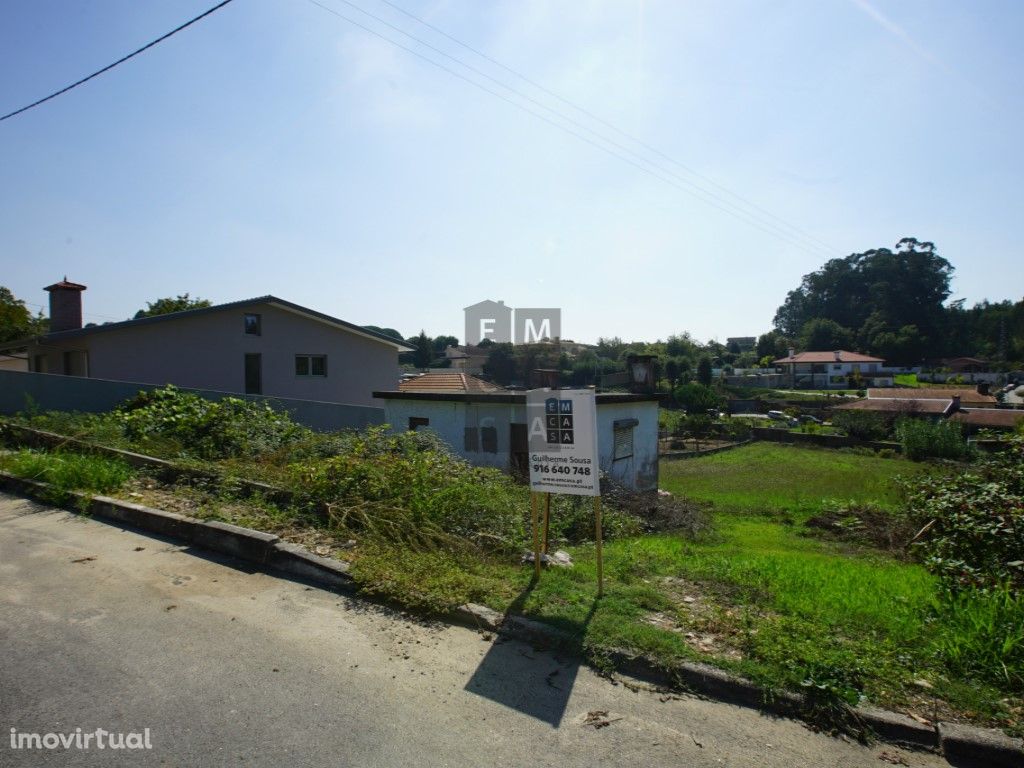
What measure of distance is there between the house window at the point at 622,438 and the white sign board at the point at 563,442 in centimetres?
874

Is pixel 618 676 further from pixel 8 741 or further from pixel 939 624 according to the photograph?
pixel 8 741

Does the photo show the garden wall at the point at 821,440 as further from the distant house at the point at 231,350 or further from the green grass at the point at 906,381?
the green grass at the point at 906,381

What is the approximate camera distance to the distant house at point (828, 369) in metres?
80.2

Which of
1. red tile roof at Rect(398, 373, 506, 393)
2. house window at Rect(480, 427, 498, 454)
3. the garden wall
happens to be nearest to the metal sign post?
house window at Rect(480, 427, 498, 454)

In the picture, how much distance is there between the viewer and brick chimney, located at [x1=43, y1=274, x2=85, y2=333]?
21547 mm

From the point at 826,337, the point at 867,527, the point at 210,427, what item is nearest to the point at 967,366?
the point at 826,337

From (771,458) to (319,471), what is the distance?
95.2ft

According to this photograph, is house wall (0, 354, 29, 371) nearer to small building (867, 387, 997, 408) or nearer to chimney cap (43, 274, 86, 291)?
chimney cap (43, 274, 86, 291)

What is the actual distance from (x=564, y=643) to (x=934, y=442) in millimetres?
34118

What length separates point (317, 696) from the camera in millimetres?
3305

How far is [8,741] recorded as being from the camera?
282 centimetres

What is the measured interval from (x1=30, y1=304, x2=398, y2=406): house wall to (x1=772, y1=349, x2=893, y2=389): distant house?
71448 millimetres

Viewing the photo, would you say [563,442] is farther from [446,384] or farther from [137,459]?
[446,384]

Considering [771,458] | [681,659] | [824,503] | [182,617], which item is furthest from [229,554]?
[771,458]
